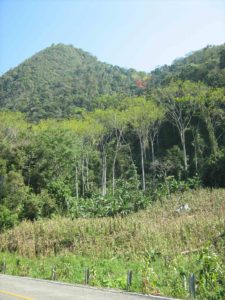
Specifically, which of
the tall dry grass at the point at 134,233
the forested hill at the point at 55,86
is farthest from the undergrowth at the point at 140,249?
the forested hill at the point at 55,86

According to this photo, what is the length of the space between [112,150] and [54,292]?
41781 millimetres

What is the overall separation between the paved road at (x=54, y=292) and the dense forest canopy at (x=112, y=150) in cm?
1761

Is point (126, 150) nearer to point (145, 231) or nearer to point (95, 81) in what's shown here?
point (145, 231)

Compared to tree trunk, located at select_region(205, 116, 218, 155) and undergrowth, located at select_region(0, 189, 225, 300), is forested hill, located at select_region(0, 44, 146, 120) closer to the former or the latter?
tree trunk, located at select_region(205, 116, 218, 155)

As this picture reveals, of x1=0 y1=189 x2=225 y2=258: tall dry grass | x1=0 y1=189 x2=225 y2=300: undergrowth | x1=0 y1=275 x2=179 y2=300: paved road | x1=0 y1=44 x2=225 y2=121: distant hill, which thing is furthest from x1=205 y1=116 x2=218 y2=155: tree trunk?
x1=0 y1=275 x2=179 y2=300: paved road

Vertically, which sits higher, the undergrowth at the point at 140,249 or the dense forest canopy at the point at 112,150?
the dense forest canopy at the point at 112,150

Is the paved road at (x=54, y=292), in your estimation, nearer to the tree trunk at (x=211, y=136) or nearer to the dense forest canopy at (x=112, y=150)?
the dense forest canopy at (x=112, y=150)

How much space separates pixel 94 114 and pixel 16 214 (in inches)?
834

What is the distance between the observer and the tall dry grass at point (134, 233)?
1795 cm

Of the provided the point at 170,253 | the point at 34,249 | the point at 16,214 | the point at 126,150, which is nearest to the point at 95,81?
the point at 126,150

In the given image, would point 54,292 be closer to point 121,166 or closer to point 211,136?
point 211,136

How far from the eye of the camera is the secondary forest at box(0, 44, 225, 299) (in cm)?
2308

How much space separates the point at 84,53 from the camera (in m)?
150

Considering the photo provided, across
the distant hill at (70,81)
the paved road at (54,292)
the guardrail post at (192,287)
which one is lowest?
the paved road at (54,292)
